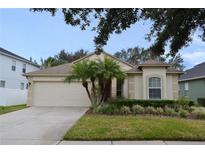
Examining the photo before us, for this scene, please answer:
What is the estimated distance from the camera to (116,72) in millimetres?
15047

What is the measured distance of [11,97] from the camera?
22.8 m

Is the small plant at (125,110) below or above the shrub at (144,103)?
below

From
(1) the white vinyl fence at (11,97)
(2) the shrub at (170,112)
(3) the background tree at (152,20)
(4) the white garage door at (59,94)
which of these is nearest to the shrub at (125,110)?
(2) the shrub at (170,112)

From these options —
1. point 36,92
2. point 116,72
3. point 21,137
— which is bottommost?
point 21,137

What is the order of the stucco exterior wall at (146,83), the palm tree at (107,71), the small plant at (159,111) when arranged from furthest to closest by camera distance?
the stucco exterior wall at (146,83) → the palm tree at (107,71) → the small plant at (159,111)

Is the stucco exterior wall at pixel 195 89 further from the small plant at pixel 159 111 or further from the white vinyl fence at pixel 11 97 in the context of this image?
the white vinyl fence at pixel 11 97

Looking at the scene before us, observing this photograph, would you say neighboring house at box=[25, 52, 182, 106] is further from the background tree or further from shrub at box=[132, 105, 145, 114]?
the background tree

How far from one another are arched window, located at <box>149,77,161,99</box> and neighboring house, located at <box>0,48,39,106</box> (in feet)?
43.9

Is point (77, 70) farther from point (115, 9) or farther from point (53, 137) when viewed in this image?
point (115, 9)

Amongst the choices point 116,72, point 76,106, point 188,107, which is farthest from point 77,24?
point 76,106

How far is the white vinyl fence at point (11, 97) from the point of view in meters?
21.5
